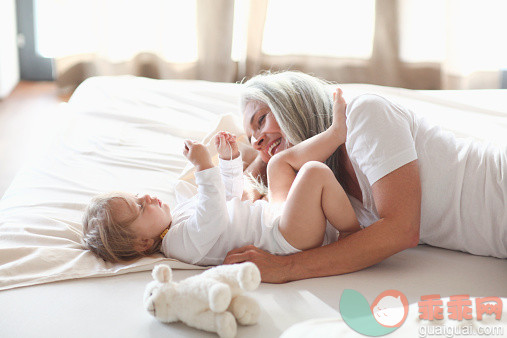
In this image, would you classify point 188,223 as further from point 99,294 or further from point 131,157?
point 131,157

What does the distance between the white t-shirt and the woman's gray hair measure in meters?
0.26

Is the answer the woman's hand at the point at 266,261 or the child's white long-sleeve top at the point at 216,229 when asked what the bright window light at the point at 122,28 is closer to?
the child's white long-sleeve top at the point at 216,229

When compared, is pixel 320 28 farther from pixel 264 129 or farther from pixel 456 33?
pixel 264 129

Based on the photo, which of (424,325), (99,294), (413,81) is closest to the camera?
(424,325)

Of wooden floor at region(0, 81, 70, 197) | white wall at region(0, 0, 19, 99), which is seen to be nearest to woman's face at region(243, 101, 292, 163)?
wooden floor at region(0, 81, 70, 197)

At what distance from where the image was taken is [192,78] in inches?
151

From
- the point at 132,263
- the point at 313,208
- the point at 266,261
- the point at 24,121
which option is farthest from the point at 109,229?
the point at 24,121

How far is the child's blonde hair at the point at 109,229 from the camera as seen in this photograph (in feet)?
4.74

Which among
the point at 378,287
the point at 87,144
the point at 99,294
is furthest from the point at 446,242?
the point at 87,144

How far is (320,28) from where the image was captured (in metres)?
3.64

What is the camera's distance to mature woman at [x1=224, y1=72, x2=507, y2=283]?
1368 millimetres

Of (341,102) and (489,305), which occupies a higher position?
(341,102)

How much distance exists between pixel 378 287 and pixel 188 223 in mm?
495

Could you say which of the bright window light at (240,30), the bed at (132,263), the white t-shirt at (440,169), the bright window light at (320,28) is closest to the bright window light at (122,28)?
the bright window light at (240,30)
